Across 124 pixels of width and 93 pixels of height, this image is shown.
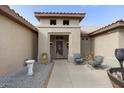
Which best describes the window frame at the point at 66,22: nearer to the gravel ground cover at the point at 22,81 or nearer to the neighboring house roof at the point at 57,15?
the neighboring house roof at the point at 57,15

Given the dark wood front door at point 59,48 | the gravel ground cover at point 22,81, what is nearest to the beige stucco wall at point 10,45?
the gravel ground cover at point 22,81

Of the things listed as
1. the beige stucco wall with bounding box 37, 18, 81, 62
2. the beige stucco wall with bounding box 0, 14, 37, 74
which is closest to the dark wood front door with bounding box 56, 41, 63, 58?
the beige stucco wall with bounding box 37, 18, 81, 62

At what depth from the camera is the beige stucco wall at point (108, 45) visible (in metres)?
11.9

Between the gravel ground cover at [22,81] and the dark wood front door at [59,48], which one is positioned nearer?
the gravel ground cover at [22,81]

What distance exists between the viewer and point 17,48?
10.8 metres

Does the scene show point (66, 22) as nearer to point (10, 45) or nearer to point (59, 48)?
point (59, 48)

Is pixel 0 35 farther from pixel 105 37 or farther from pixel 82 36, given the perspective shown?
pixel 82 36

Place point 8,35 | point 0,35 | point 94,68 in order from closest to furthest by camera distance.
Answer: point 0,35 < point 8,35 < point 94,68

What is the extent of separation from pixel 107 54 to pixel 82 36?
6.19 metres

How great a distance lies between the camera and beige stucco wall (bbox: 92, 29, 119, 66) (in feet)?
39.2

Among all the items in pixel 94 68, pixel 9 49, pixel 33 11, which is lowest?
pixel 94 68

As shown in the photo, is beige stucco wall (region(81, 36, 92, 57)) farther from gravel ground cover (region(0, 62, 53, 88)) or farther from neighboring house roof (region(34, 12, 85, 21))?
gravel ground cover (region(0, 62, 53, 88))

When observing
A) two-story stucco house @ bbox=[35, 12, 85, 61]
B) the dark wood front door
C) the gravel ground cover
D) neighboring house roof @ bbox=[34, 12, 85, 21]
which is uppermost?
neighboring house roof @ bbox=[34, 12, 85, 21]
